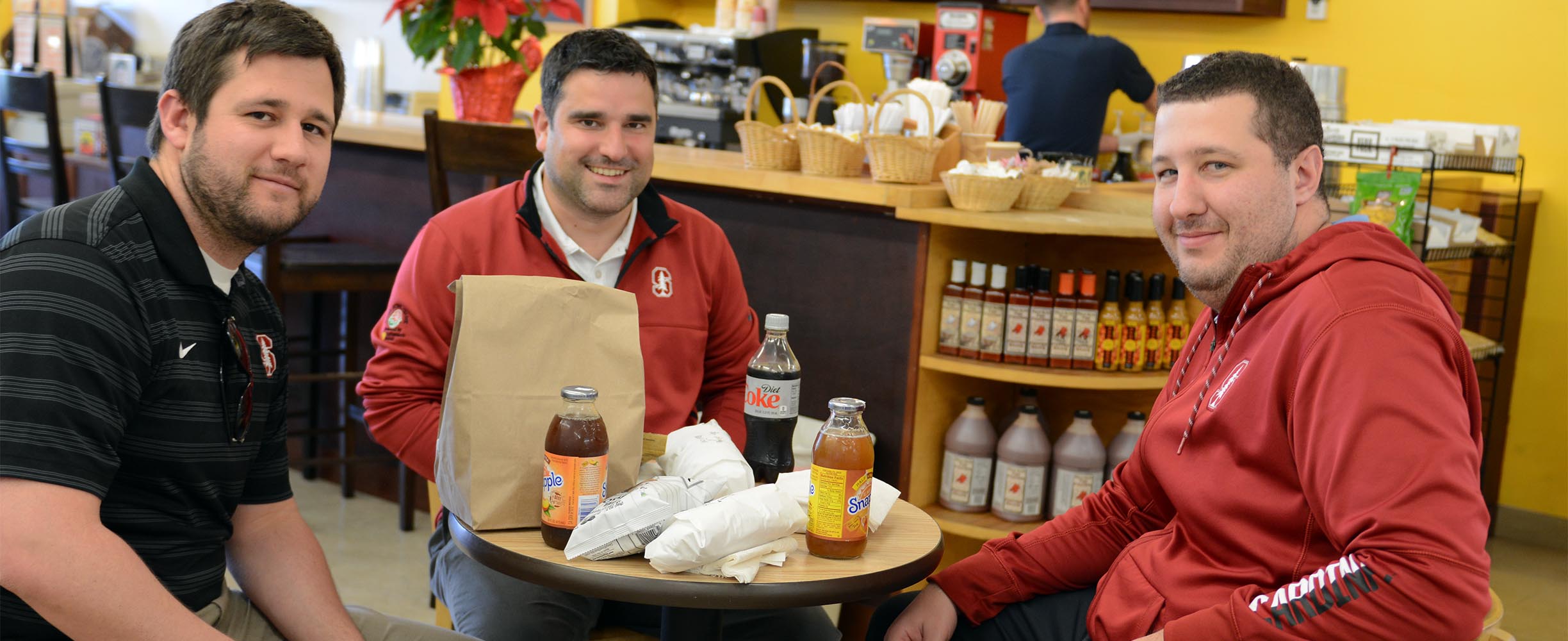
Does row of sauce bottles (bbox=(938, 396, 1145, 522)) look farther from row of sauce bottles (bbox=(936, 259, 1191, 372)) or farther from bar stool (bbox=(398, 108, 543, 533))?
bar stool (bbox=(398, 108, 543, 533))

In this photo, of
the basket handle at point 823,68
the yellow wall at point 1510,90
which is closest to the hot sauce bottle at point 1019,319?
the basket handle at point 823,68

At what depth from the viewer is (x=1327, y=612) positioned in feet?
4.33

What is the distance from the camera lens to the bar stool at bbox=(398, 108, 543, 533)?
319cm

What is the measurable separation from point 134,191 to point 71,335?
0.22 m

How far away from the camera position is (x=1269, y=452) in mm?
1466

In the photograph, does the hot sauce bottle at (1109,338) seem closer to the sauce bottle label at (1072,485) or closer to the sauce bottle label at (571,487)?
the sauce bottle label at (1072,485)

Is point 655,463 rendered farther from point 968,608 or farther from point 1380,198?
point 1380,198

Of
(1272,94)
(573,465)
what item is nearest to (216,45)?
(573,465)

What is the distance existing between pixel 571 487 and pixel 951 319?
1706 mm

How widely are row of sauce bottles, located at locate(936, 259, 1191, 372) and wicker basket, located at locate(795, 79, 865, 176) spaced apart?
381 millimetres

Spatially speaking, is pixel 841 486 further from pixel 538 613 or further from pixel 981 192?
pixel 981 192

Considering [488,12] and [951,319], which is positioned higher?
[488,12]

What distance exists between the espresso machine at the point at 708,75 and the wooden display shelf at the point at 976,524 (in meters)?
2.42

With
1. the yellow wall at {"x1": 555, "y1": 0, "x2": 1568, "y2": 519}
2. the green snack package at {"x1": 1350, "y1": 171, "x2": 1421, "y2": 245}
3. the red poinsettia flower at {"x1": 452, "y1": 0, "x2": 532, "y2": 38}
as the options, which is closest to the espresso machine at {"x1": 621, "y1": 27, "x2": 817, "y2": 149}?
the red poinsettia flower at {"x1": 452, "y1": 0, "x2": 532, "y2": 38}
